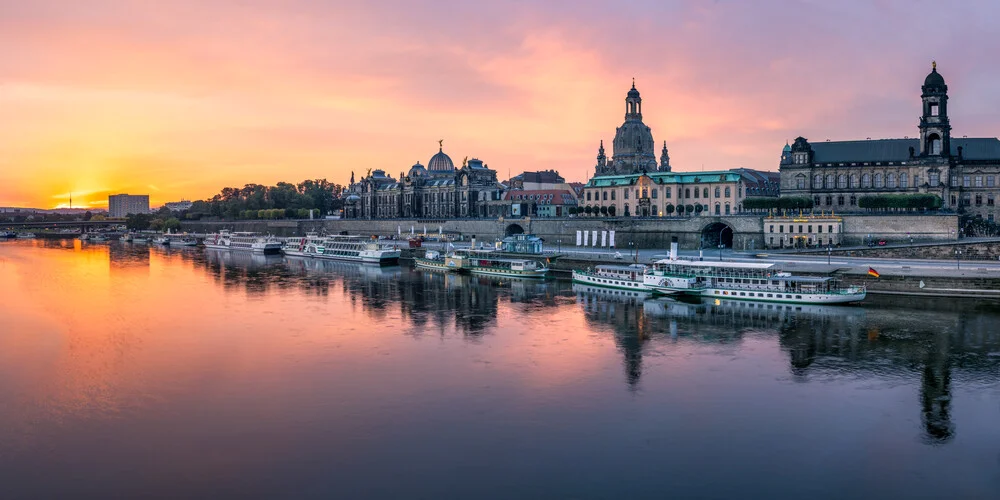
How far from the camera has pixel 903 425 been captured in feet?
87.0

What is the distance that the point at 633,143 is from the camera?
433ft

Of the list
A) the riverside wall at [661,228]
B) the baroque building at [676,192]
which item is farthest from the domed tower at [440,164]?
the baroque building at [676,192]

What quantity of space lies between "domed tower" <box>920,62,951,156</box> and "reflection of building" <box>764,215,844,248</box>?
17465 mm

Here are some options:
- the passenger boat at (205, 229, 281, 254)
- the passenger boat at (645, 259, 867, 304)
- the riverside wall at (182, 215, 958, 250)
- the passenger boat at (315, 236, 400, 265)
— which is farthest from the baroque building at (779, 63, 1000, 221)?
the passenger boat at (205, 229, 281, 254)

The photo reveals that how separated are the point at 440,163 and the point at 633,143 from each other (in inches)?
1851

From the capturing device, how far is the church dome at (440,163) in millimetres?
161375

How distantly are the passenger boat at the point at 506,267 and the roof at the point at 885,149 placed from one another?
41055mm

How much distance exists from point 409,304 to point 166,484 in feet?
111

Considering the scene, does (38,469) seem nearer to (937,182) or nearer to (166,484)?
(166,484)

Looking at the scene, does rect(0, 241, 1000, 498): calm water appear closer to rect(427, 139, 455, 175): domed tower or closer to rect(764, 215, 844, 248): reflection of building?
rect(764, 215, 844, 248): reflection of building

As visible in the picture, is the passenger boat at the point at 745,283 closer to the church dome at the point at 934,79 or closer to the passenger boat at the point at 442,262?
the passenger boat at the point at 442,262

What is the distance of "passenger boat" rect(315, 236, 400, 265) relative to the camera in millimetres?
92438

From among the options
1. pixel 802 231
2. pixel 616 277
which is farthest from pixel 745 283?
pixel 802 231

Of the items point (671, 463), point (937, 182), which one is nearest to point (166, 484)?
point (671, 463)
